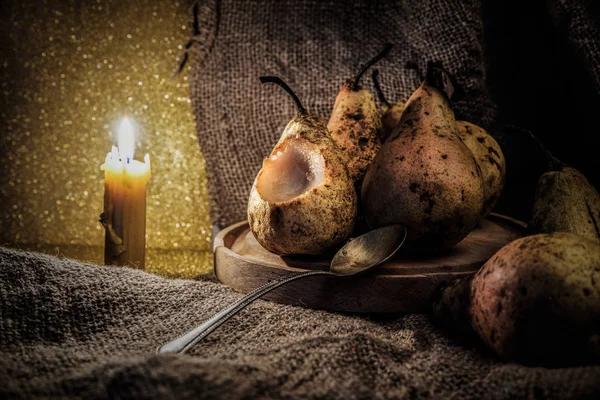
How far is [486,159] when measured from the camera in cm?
92

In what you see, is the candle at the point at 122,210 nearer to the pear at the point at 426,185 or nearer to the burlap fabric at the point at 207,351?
the burlap fabric at the point at 207,351

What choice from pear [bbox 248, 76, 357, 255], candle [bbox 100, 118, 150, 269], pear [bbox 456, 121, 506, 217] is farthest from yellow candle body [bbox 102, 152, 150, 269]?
pear [bbox 456, 121, 506, 217]

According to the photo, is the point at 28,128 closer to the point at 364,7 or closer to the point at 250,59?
the point at 250,59

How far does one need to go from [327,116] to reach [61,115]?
0.64 m

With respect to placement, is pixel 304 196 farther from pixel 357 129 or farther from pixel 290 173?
pixel 357 129


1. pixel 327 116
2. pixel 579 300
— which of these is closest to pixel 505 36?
pixel 327 116

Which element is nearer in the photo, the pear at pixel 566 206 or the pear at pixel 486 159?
the pear at pixel 566 206

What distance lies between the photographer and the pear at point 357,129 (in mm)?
914

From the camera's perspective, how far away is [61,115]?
4.17 feet

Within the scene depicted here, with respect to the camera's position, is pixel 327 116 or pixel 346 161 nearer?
pixel 346 161

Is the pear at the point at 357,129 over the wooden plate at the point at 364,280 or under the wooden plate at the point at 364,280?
over

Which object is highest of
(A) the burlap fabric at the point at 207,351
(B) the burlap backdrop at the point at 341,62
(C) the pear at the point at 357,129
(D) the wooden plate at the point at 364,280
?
(B) the burlap backdrop at the point at 341,62

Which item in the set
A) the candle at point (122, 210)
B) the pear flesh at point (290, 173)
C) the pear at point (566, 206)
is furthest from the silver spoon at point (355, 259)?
the candle at point (122, 210)

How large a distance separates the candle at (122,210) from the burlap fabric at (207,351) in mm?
147
